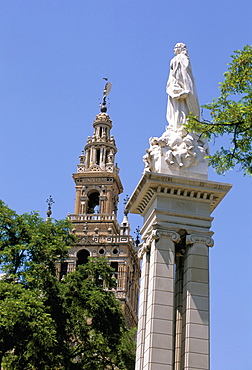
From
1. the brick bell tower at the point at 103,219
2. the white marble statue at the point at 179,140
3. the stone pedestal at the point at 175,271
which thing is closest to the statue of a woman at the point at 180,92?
the white marble statue at the point at 179,140

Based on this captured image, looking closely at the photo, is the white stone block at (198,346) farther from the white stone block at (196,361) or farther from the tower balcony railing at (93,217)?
the tower balcony railing at (93,217)

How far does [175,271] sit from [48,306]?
450 inches

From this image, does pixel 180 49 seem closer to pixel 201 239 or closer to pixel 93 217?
pixel 201 239

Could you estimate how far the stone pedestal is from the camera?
16344 mm

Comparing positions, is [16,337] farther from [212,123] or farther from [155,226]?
[212,123]

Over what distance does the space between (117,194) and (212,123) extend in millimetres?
64357

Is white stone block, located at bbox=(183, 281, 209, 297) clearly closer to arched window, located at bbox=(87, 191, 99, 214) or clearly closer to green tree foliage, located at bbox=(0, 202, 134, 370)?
green tree foliage, located at bbox=(0, 202, 134, 370)

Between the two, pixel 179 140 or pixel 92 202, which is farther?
pixel 92 202

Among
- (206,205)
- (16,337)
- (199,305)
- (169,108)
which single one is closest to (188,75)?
(169,108)

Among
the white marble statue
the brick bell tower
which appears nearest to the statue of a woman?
the white marble statue

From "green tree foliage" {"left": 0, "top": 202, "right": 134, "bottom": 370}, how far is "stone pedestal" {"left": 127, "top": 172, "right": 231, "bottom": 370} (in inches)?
388

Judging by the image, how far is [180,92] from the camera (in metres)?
19.3

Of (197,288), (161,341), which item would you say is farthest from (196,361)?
(197,288)

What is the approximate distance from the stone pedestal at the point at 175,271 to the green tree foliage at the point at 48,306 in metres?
9.85
